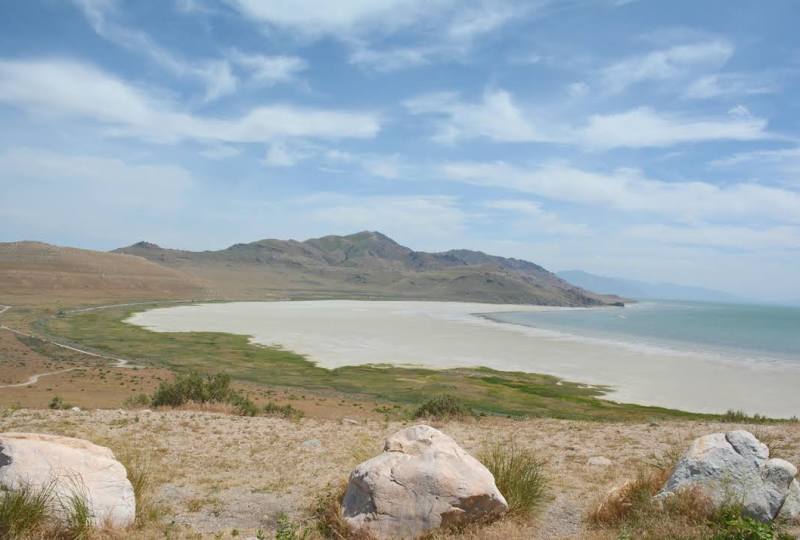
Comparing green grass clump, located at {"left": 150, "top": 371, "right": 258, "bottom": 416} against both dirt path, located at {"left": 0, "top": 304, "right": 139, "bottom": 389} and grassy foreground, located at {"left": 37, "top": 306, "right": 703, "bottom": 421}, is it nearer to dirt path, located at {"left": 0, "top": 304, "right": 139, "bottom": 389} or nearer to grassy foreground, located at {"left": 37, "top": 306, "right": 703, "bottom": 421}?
grassy foreground, located at {"left": 37, "top": 306, "right": 703, "bottom": 421}

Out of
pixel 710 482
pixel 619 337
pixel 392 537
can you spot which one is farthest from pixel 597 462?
pixel 619 337

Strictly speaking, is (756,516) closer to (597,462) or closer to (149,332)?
(597,462)

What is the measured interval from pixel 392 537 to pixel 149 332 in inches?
2911

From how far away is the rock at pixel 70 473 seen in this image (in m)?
7.31

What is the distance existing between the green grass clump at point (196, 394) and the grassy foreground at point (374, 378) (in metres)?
14.4

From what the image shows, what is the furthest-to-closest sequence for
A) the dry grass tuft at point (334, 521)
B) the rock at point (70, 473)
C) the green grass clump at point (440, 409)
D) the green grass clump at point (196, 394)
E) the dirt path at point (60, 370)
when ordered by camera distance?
the dirt path at point (60, 370)
the green grass clump at point (440, 409)
the green grass clump at point (196, 394)
the dry grass tuft at point (334, 521)
the rock at point (70, 473)

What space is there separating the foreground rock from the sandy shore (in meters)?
33.7

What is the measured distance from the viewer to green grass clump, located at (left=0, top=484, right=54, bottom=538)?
6.78 m

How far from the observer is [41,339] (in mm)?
61812

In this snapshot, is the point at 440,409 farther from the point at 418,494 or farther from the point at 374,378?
the point at 374,378

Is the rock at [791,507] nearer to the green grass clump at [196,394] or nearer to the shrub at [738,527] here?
the shrub at [738,527]

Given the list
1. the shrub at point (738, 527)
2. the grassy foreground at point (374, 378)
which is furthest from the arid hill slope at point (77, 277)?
the shrub at point (738, 527)

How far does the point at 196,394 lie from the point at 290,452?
10940mm

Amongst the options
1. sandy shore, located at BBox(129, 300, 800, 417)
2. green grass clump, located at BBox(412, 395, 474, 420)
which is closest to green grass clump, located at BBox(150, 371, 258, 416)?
green grass clump, located at BBox(412, 395, 474, 420)
